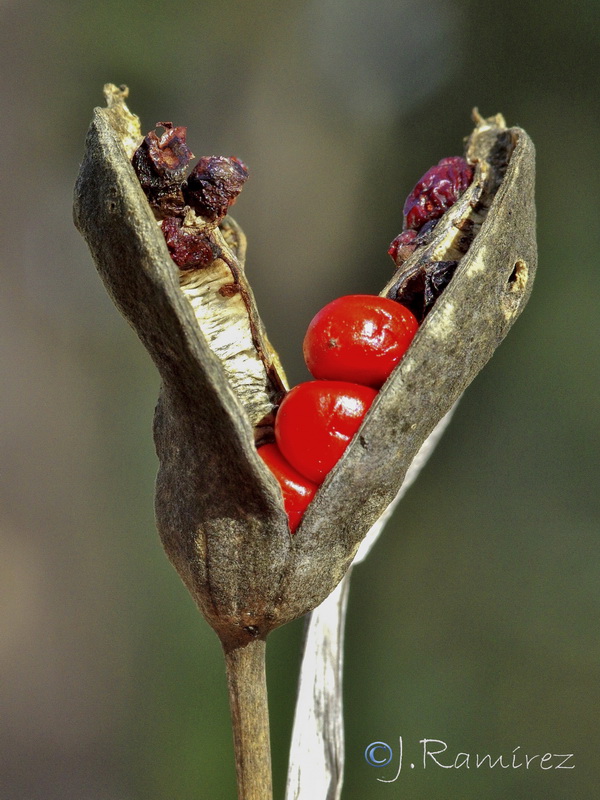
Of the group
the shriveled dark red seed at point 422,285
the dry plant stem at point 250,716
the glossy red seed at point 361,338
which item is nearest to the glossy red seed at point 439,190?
the shriveled dark red seed at point 422,285

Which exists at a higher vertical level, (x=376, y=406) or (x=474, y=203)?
(x=474, y=203)

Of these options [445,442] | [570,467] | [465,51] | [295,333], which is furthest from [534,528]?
[465,51]

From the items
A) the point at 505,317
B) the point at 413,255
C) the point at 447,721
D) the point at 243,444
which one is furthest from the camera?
the point at 447,721

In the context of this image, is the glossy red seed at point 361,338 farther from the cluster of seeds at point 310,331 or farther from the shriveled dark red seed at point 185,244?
the shriveled dark red seed at point 185,244

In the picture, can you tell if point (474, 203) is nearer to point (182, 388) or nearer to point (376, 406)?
point (376, 406)

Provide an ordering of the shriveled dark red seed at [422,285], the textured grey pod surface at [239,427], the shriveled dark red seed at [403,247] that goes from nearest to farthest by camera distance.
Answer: the textured grey pod surface at [239,427] < the shriveled dark red seed at [422,285] < the shriveled dark red seed at [403,247]

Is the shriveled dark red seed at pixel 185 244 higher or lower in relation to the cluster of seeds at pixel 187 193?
lower

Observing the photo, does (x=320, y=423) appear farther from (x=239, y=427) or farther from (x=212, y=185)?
(x=212, y=185)
